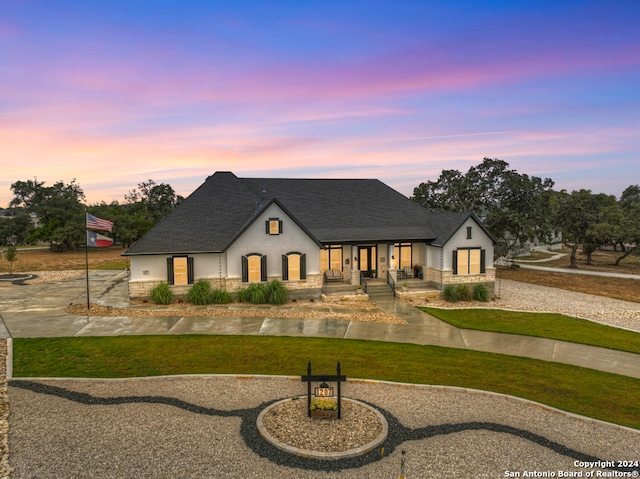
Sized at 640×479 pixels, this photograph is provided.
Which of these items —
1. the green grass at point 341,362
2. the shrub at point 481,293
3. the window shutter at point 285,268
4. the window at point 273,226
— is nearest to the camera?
the green grass at point 341,362

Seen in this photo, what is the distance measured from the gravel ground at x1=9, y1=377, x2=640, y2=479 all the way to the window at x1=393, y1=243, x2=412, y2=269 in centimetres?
1805

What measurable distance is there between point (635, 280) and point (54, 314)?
156 ft

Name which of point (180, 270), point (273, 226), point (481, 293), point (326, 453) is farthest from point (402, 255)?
point (326, 453)

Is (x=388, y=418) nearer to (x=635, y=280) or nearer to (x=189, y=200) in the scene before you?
(x=189, y=200)

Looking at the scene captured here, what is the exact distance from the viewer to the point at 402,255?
3028 cm

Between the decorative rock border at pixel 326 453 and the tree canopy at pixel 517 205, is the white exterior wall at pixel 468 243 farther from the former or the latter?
the decorative rock border at pixel 326 453

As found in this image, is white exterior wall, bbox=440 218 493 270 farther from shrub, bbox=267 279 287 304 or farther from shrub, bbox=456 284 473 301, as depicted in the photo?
shrub, bbox=267 279 287 304

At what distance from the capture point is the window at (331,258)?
2870cm

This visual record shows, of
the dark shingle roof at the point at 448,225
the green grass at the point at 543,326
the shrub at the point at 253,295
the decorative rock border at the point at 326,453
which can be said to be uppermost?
the dark shingle roof at the point at 448,225

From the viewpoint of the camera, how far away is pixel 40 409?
10.8 m

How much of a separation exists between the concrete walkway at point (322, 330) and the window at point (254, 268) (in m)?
2.38

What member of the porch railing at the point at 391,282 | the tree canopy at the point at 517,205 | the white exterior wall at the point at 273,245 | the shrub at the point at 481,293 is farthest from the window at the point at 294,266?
the tree canopy at the point at 517,205

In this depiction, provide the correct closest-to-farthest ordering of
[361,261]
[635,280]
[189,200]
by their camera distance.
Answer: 1. [189,200]
2. [361,261]
3. [635,280]

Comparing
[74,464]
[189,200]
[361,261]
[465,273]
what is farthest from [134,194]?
[74,464]
